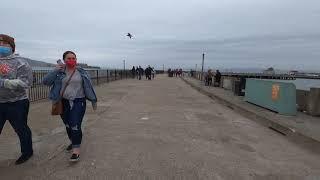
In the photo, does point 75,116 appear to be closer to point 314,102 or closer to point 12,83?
point 12,83

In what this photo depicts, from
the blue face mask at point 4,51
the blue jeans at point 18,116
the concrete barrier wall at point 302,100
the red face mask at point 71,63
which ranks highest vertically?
the blue face mask at point 4,51

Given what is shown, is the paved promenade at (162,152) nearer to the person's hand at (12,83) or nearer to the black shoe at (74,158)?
the black shoe at (74,158)

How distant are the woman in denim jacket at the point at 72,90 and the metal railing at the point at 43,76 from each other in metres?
4.97

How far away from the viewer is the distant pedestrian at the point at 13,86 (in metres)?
5.91

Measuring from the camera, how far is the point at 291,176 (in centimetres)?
605

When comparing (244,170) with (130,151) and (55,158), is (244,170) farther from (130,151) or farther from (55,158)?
(55,158)

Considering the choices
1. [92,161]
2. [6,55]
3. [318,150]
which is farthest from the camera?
[318,150]

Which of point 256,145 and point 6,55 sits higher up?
point 6,55

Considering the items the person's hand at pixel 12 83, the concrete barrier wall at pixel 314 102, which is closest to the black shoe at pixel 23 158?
the person's hand at pixel 12 83

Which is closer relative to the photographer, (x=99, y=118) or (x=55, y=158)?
(x=55, y=158)

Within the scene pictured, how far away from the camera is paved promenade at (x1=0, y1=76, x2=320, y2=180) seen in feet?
19.5

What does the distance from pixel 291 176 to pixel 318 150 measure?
98.2 inches

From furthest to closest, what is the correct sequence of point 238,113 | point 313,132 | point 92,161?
point 238,113
point 313,132
point 92,161

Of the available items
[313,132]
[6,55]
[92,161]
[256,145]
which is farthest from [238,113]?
[6,55]
